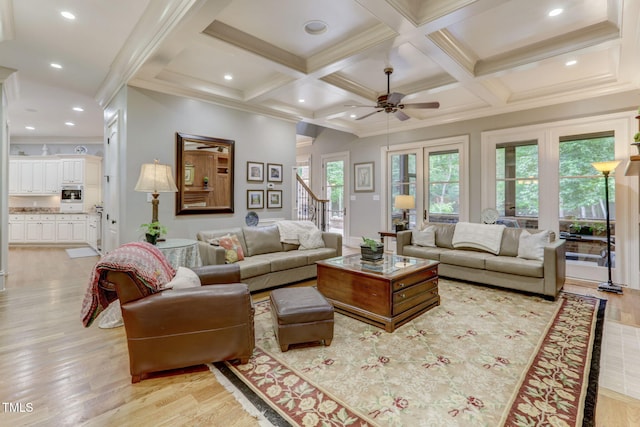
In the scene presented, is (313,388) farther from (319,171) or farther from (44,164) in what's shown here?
(44,164)

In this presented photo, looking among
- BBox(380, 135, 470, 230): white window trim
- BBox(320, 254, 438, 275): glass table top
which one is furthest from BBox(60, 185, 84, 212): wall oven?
BBox(320, 254, 438, 275): glass table top

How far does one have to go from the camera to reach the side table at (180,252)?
3350 millimetres

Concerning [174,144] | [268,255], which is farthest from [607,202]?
[174,144]

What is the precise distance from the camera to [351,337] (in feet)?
8.84

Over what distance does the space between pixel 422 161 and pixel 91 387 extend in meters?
6.19

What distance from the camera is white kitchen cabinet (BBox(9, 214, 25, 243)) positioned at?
25.2ft

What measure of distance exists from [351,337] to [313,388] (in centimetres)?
78

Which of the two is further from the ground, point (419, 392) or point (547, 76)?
point (547, 76)

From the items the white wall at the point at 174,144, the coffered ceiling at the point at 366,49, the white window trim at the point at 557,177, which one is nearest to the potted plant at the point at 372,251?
the coffered ceiling at the point at 366,49

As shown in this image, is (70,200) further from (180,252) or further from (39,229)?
(180,252)

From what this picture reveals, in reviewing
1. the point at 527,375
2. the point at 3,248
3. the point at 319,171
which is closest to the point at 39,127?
the point at 3,248

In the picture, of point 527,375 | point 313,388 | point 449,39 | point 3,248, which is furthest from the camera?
point 3,248

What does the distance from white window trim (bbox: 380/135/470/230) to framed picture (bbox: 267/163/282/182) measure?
2538 millimetres

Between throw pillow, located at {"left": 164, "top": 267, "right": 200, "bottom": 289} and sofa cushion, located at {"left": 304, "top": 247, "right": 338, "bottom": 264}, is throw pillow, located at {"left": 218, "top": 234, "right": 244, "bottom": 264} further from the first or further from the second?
throw pillow, located at {"left": 164, "top": 267, "right": 200, "bottom": 289}
